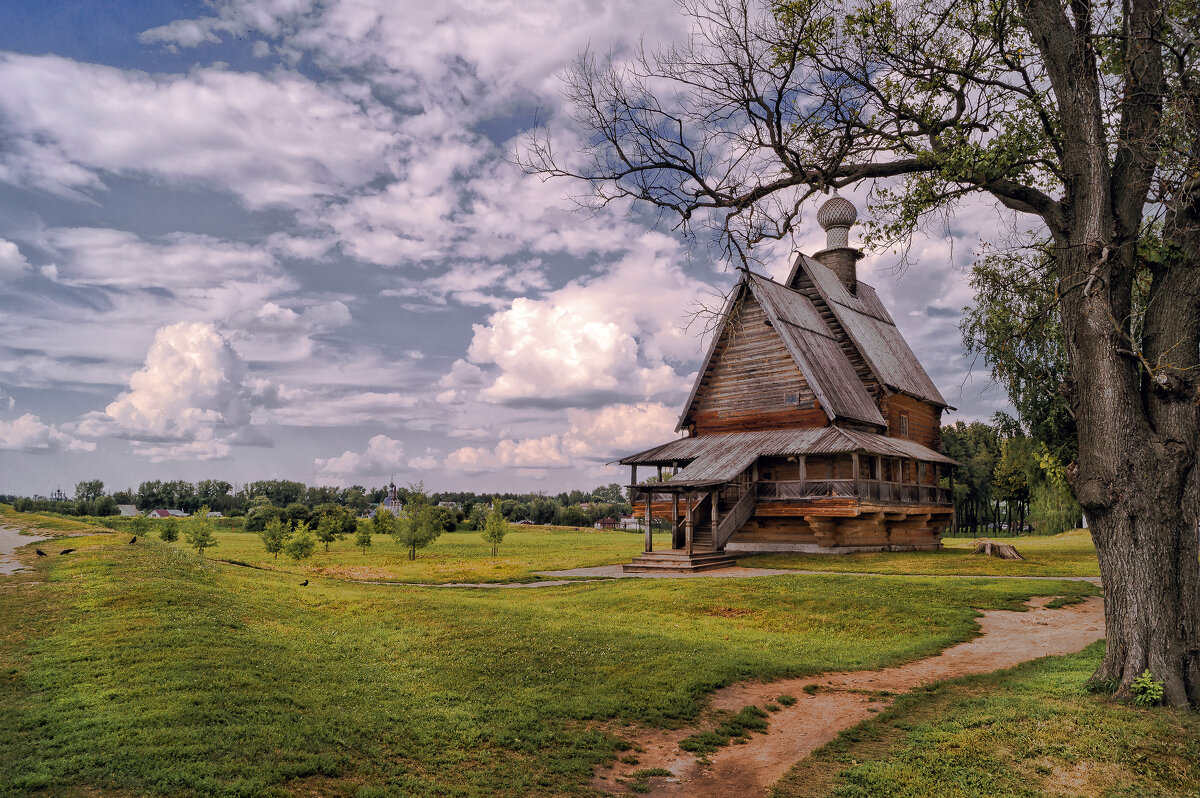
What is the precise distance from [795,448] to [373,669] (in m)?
22.1

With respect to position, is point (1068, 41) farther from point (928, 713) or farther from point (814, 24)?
point (928, 713)

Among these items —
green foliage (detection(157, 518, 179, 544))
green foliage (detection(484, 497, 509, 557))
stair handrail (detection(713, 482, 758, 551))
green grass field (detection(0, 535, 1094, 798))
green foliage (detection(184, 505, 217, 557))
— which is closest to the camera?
green grass field (detection(0, 535, 1094, 798))

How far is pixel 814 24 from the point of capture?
33.9ft

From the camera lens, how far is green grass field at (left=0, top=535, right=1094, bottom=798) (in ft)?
21.8

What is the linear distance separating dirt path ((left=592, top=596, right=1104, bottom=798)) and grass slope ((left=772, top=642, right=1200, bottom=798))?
14.2 inches

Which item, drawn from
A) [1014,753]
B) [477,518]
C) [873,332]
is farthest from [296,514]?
[1014,753]

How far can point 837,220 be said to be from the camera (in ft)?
141

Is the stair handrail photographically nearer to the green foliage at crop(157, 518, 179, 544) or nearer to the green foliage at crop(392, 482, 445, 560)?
the green foliage at crop(392, 482, 445, 560)

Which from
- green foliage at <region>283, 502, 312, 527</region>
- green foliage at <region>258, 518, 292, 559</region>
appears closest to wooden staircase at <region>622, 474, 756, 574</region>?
green foliage at <region>258, 518, 292, 559</region>

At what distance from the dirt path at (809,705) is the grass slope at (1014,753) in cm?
36

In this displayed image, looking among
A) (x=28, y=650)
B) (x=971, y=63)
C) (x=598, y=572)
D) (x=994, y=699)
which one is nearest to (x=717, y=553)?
(x=598, y=572)

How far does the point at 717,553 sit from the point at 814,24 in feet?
69.8

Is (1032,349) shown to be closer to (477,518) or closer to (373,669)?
(373,669)

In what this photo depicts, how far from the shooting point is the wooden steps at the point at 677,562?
25656mm
